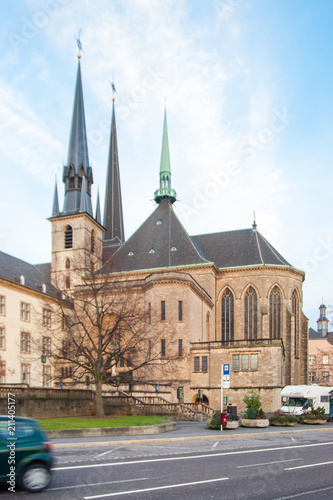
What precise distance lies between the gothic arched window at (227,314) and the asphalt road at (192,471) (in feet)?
132

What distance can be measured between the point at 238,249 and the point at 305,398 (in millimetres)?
28939

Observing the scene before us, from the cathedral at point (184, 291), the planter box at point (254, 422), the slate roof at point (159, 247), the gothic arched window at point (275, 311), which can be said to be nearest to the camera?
the planter box at point (254, 422)

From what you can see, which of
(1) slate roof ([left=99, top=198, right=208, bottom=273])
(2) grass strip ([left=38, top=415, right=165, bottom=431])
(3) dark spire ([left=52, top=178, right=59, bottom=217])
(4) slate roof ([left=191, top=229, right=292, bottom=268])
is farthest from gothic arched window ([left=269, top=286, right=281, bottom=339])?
(2) grass strip ([left=38, top=415, right=165, bottom=431])

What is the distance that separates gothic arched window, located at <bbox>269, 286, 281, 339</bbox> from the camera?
198ft

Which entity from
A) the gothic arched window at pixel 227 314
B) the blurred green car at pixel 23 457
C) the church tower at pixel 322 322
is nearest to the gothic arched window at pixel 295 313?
the gothic arched window at pixel 227 314

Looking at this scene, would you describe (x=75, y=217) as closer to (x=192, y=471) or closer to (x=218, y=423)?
(x=218, y=423)

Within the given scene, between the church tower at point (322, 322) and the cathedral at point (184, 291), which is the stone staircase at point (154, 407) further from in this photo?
the church tower at point (322, 322)

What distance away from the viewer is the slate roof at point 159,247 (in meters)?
59.8

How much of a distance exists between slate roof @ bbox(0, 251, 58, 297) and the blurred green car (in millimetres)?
40026

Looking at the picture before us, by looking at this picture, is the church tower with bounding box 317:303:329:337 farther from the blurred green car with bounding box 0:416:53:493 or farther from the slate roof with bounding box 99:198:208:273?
the blurred green car with bounding box 0:416:53:493

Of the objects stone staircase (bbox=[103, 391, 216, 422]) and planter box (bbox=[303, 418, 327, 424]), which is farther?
stone staircase (bbox=[103, 391, 216, 422])

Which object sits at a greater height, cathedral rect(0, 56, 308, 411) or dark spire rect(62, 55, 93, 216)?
dark spire rect(62, 55, 93, 216)

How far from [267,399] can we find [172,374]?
9.02 meters

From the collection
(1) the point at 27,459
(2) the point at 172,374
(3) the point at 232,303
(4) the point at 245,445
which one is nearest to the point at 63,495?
(1) the point at 27,459
